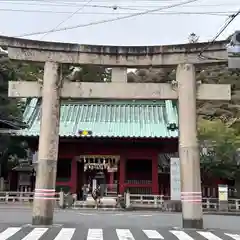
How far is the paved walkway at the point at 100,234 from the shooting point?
12.2m

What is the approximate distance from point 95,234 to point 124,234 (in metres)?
0.88

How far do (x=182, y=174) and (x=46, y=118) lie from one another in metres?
5.15

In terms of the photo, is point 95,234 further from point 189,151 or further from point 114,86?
point 114,86

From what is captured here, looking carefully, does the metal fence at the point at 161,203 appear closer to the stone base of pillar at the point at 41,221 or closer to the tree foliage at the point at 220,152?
the tree foliage at the point at 220,152

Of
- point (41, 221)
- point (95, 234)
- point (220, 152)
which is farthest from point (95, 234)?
point (220, 152)

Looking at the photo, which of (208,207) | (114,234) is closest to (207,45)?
(114,234)

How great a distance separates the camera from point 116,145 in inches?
1275

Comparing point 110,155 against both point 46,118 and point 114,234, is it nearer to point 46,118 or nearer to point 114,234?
point 46,118

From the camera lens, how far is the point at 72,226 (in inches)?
594

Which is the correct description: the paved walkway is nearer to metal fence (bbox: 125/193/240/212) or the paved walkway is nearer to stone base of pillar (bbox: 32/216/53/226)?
stone base of pillar (bbox: 32/216/53/226)

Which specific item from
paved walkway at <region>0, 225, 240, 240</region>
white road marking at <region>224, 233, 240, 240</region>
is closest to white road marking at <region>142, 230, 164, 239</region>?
paved walkway at <region>0, 225, 240, 240</region>

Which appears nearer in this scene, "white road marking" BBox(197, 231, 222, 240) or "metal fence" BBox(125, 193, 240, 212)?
"white road marking" BBox(197, 231, 222, 240)

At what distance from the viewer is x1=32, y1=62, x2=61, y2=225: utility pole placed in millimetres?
14933

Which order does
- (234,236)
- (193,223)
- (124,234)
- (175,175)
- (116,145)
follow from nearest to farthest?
1. (124,234)
2. (234,236)
3. (193,223)
4. (175,175)
5. (116,145)
